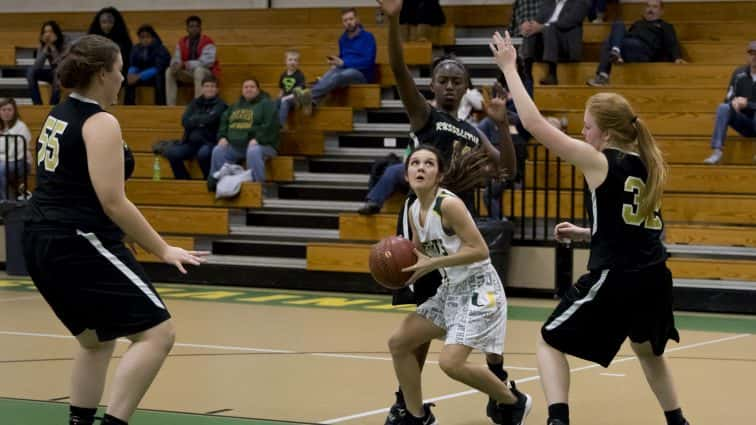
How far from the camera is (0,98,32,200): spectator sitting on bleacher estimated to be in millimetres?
15109

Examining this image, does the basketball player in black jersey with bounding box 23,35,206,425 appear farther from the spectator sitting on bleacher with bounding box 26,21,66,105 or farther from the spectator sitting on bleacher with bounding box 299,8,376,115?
the spectator sitting on bleacher with bounding box 26,21,66,105

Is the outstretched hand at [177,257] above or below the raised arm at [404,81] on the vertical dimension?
below

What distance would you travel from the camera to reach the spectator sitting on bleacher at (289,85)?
15.1m

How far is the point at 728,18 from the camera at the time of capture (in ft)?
52.6

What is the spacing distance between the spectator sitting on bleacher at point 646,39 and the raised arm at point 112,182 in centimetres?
1035

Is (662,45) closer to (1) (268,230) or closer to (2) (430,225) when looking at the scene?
(1) (268,230)

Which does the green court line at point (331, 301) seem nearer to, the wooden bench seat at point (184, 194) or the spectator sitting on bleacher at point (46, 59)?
the wooden bench seat at point (184, 194)

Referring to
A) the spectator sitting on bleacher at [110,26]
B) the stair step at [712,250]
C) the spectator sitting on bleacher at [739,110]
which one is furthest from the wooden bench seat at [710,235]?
the spectator sitting on bleacher at [110,26]

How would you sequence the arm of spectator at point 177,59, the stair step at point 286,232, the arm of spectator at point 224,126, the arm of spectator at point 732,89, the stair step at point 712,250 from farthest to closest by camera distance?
the arm of spectator at point 177,59, the arm of spectator at point 224,126, the stair step at point 286,232, the arm of spectator at point 732,89, the stair step at point 712,250

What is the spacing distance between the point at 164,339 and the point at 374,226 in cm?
833

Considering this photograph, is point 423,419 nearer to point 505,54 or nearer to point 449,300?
point 449,300

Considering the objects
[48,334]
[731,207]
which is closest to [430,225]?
[48,334]

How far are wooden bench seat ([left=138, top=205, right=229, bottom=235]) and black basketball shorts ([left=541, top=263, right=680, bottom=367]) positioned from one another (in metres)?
9.09

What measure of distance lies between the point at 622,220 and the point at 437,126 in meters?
1.29
